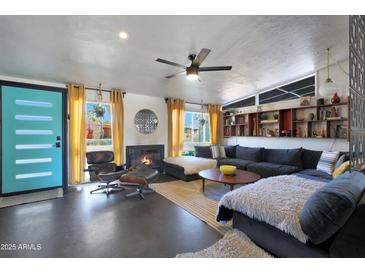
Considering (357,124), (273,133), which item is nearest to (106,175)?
(357,124)

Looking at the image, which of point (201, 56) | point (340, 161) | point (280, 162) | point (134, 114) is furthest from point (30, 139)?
point (340, 161)

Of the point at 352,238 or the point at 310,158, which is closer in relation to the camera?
the point at 352,238

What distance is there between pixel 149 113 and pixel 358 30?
171 inches

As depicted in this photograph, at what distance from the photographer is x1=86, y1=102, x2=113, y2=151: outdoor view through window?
4.32 meters

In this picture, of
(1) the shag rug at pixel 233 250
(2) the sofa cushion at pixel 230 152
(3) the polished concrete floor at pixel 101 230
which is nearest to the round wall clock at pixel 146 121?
(2) the sofa cushion at pixel 230 152

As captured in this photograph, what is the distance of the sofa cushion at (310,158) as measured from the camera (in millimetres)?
3705

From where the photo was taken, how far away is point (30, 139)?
3451 millimetres

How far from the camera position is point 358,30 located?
1.82 metres

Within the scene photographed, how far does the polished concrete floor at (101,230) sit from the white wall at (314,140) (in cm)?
343

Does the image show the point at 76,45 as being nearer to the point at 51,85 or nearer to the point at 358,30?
the point at 51,85

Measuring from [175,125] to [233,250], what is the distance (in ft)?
13.6

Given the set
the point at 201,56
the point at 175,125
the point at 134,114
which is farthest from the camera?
the point at 175,125

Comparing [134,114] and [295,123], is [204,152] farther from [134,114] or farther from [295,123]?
[295,123]

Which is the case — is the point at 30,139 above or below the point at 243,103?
below
